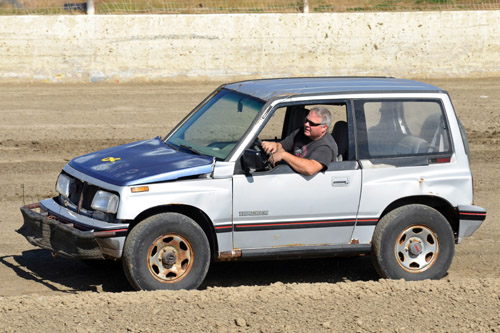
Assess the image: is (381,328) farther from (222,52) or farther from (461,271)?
(222,52)

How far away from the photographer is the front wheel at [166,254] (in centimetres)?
686

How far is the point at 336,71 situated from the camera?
2002 cm

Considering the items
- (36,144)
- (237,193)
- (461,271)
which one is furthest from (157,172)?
(36,144)

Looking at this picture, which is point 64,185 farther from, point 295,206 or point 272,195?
point 295,206

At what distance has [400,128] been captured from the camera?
25.1 feet

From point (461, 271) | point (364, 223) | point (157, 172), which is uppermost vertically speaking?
point (157, 172)

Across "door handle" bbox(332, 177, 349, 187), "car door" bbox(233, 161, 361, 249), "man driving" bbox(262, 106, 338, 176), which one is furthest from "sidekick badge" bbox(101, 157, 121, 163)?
"door handle" bbox(332, 177, 349, 187)

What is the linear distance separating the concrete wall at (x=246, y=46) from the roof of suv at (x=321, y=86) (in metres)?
11.5

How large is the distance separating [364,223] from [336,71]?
12906 mm

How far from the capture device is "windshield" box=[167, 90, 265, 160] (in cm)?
751

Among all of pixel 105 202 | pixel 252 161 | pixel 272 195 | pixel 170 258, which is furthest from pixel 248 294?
pixel 105 202

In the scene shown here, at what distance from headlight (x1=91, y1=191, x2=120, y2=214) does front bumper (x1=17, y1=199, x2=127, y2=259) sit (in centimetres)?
17

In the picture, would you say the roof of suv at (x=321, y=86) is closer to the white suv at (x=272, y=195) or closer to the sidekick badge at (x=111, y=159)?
the white suv at (x=272, y=195)

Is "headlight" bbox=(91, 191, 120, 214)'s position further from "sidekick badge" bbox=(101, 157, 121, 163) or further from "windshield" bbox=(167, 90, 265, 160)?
"windshield" bbox=(167, 90, 265, 160)
